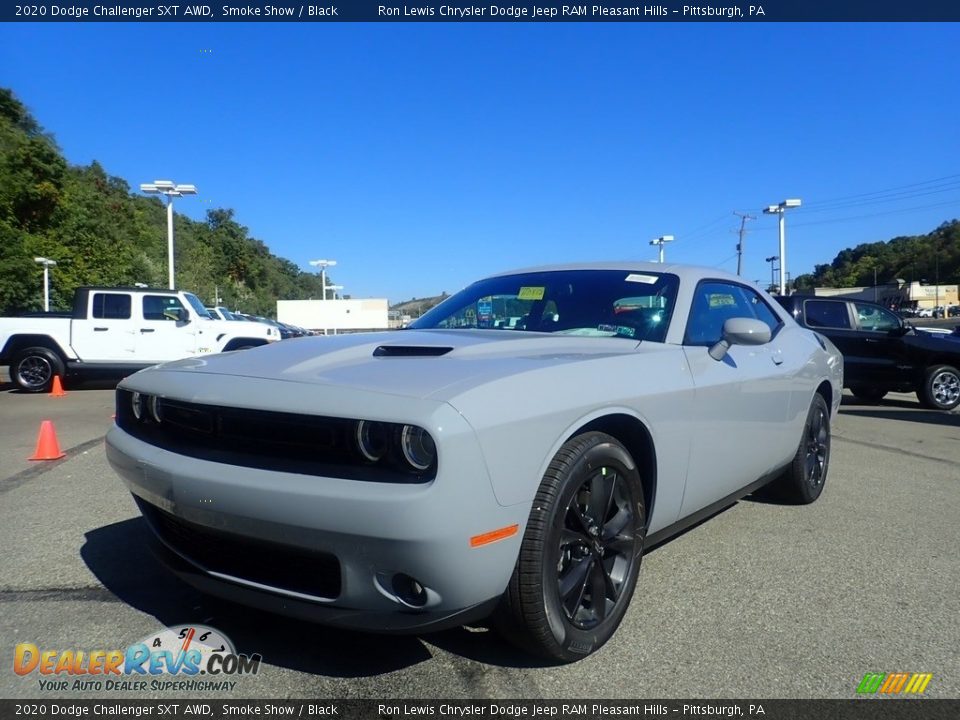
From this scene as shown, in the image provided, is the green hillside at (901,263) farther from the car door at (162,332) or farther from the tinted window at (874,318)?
the car door at (162,332)

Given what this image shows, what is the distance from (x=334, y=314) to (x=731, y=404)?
50.8 m

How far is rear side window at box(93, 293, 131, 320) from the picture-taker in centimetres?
1323

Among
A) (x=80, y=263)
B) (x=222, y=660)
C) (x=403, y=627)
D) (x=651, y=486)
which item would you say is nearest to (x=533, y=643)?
(x=403, y=627)

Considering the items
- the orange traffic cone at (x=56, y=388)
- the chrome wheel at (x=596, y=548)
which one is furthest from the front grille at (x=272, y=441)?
the orange traffic cone at (x=56, y=388)

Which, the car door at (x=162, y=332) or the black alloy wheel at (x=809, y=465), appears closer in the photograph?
the black alloy wheel at (x=809, y=465)

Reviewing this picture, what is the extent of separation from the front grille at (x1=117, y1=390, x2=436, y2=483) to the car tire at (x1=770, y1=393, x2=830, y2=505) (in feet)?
10.7

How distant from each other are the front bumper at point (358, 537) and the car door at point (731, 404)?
1281mm

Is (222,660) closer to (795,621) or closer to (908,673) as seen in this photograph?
(795,621)

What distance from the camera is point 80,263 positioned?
39.8 meters

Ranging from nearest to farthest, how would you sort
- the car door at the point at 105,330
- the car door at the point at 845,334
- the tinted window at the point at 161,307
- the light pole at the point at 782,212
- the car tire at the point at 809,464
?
the car tire at the point at 809,464 < the car door at the point at 845,334 < the car door at the point at 105,330 < the tinted window at the point at 161,307 < the light pole at the point at 782,212

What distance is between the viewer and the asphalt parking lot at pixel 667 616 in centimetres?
235

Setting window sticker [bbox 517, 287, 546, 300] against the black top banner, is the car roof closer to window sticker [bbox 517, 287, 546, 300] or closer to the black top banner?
window sticker [bbox 517, 287, 546, 300]

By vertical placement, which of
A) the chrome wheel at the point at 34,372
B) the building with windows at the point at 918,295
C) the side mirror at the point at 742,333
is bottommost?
the chrome wheel at the point at 34,372

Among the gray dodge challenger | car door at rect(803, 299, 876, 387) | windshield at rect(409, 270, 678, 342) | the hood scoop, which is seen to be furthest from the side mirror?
car door at rect(803, 299, 876, 387)
